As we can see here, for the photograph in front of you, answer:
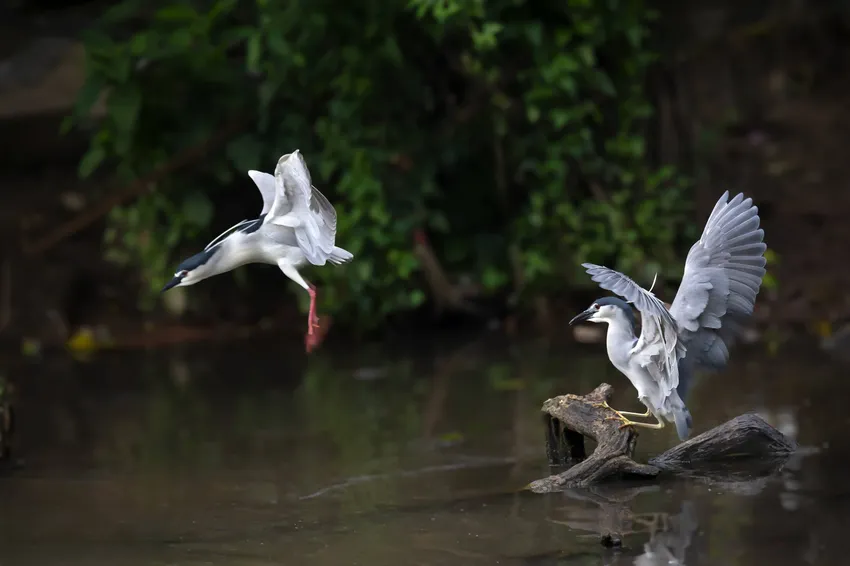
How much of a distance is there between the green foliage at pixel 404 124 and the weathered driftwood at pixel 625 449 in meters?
3.11

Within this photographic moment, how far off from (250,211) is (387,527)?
5111 millimetres

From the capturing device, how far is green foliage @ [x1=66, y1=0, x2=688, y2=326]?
25.5ft

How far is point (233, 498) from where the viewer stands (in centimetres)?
462

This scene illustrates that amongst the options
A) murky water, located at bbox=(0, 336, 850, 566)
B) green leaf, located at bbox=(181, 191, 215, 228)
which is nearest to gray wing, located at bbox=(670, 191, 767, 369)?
murky water, located at bbox=(0, 336, 850, 566)

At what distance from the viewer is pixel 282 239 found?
11.4 feet

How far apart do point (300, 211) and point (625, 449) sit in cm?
170

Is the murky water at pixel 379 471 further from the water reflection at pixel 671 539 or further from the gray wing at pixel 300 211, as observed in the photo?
the gray wing at pixel 300 211

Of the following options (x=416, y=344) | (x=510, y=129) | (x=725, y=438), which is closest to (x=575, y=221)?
(x=510, y=129)

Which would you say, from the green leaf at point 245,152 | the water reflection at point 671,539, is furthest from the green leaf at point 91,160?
the water reflection at point 671,539

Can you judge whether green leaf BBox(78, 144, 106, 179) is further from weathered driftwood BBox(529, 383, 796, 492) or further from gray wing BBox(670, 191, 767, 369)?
gray wing BBox(670, 191, 767, 369)

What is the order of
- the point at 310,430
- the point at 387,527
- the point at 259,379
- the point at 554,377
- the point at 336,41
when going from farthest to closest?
the point at 336,41 → the point at 259,379 → the point at 554,377 → the point at 310,430 → the point at 387,527

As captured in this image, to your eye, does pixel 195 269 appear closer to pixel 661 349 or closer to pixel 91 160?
pixel 661 349

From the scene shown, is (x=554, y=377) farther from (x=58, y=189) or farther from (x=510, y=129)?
(x=58, y=189)

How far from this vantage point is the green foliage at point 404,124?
777 cm
